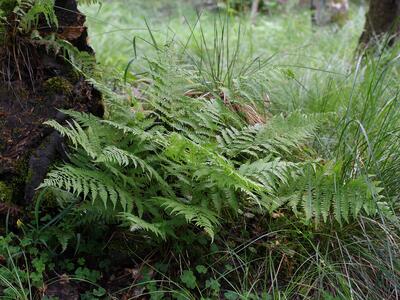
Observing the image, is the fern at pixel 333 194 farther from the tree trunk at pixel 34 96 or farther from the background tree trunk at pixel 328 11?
the background tree trunk at pixel 328 11

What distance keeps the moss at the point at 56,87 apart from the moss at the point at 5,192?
1.64 ft

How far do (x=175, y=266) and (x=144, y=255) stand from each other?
151 mm

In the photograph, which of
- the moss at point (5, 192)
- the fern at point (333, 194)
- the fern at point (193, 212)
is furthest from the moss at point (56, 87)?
the fern at point (333, 194)

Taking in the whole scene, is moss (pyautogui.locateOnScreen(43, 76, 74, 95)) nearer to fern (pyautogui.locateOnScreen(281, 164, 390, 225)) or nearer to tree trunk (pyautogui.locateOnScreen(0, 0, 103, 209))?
tree trunk (pyautogui.locateOnScreen(0, 0, 103, 209))

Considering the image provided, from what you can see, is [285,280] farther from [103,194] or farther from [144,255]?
[103,194]

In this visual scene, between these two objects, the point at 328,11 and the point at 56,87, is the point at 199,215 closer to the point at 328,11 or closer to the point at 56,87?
the point at 56,87

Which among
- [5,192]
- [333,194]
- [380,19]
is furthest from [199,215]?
[380,19]

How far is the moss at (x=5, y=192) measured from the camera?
2.28m

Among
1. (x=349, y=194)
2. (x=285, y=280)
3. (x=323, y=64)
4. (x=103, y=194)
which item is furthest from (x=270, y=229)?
(x=323, y=64)

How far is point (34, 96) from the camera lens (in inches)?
98.0

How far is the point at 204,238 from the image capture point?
91.0 inches

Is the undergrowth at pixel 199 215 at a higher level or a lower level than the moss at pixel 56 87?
lower

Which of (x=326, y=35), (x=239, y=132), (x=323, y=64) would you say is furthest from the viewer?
(x=326, y=35)

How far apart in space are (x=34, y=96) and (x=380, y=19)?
12.2 ft
